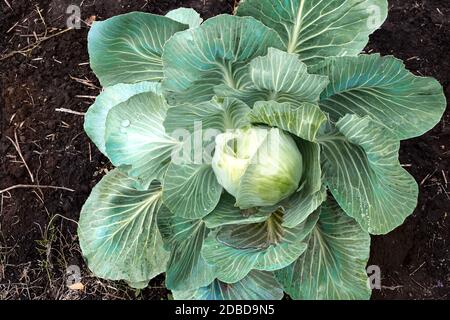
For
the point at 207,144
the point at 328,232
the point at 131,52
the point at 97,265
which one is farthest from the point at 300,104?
the point at 97,265

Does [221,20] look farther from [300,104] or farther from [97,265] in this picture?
[97,265]

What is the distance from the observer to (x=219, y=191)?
4.03ft

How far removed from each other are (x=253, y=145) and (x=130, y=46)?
39 cm

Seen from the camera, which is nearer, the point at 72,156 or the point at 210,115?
the point at 210,115

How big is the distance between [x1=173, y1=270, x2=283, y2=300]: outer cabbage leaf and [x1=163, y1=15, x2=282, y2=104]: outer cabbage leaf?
0.43m

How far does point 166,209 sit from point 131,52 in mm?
348

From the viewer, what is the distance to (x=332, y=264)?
1.28 meters

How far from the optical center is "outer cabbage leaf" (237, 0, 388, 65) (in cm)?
120

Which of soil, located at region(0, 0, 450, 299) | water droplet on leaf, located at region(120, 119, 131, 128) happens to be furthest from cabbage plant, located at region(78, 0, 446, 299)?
soil, located at region(0, 0, 450, 299)

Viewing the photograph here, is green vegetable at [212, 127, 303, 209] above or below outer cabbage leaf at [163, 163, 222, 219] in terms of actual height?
above

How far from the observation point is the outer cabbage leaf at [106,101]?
1.29m

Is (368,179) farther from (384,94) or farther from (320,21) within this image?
(320,21)

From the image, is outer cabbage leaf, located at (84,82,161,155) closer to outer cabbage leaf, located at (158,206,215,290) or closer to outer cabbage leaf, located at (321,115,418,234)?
outer cabbage leaf, located at (158,206,215,290)

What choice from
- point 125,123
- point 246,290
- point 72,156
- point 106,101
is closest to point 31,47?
point 72,156
